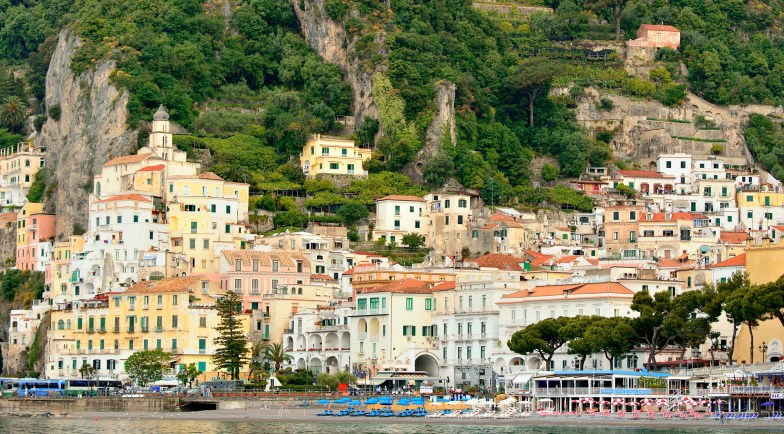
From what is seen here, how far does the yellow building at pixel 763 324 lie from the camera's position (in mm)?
99250

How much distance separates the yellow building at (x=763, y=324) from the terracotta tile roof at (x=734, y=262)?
26.6 feet

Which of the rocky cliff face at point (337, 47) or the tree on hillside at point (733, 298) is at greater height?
the rocky cliff face at point (337, 47)

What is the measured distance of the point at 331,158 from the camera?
143250 millimetres

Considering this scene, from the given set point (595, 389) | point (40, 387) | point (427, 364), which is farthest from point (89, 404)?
point (595, 389)

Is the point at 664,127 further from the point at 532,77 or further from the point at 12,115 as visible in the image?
the point at 12,115

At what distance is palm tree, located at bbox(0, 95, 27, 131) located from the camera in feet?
538

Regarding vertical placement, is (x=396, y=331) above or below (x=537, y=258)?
below

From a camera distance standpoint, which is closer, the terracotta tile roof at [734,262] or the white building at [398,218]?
the terracotta tile roof at [734,262]

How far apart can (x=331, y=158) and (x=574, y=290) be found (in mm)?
39583

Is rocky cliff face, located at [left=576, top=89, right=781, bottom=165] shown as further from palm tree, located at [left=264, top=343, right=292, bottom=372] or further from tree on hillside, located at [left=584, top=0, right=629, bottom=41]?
palm tree, located at [left=264, top=343, right=292, bottom=372]

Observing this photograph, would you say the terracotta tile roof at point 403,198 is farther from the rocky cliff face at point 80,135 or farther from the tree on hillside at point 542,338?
the tree on hillside at point 542,338

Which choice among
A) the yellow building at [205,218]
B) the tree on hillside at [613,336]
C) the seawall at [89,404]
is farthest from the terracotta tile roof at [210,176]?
the tree on hillside at [613,336]

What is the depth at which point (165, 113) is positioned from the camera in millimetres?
140375

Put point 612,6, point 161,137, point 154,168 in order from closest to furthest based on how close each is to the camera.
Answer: point 154,168 < point 161,137 < point 612,6
